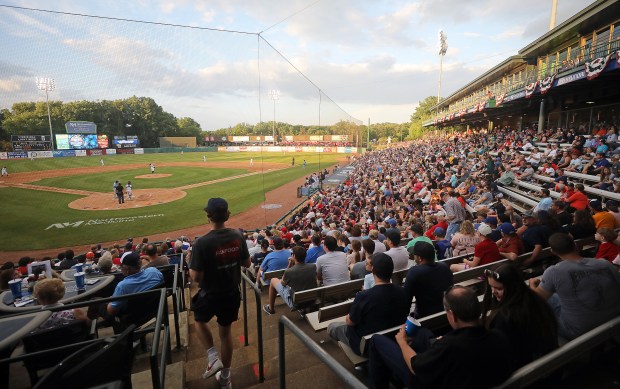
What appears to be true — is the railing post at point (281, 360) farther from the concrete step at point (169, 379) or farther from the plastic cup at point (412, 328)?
the concrete step at point (169, 379)

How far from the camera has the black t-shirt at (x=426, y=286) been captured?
3615 mm

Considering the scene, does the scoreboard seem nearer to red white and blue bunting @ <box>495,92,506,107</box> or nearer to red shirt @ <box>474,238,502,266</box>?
red shirt @ <box>474,238,502,266</box>

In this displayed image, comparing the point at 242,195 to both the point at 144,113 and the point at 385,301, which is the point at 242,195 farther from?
the point at 385,301

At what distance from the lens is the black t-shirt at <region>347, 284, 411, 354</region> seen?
3148mm

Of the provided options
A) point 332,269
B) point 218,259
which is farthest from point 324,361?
point 332,269

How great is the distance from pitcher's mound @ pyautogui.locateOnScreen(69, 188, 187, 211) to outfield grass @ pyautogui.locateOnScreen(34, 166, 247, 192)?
8.63 ft

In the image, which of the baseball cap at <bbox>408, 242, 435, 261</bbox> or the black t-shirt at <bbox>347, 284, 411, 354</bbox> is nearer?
the black t-shirt at <bbox>347, 284, 411, 354</bbox>

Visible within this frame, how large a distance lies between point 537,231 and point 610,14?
19.0m

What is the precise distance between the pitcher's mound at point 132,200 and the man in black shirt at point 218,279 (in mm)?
22456

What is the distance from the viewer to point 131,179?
1353 inches

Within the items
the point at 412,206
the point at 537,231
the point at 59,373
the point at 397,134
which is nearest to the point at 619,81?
the point at 412,206

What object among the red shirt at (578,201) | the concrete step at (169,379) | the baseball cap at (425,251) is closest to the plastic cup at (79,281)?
the concrete step at (169,379)

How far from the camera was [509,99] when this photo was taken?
19688 mm

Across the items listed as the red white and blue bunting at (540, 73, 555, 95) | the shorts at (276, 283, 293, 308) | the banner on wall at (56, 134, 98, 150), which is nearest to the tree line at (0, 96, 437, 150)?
the banner on wall at (56, 134, 98, 150)
